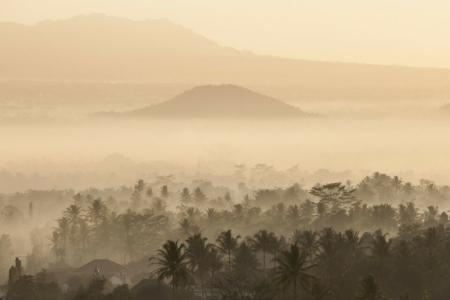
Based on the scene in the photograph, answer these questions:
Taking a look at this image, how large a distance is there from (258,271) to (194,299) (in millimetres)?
17249

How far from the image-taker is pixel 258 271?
15975cm

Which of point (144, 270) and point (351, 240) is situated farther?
point (144, 270)

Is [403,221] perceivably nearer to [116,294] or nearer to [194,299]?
[194,299]

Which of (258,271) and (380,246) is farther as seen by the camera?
(258,271)

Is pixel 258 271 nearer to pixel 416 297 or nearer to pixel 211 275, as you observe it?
pixel 211 275

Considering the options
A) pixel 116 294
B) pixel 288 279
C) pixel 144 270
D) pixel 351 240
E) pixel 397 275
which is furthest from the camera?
pixel 144 270

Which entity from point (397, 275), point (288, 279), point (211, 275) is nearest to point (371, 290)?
point (288, 279)

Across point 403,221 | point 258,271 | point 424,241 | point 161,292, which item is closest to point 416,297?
point 424,241

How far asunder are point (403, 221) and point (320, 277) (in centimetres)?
5636

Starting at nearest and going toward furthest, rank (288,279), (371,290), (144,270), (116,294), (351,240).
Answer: (371,290), (288,279), (116,294), (351,240), (144,270)

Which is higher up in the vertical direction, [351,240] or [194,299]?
[351,240]

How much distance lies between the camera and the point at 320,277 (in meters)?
146

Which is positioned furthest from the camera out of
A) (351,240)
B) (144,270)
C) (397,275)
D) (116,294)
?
(144,270)

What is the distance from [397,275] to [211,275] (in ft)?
118
